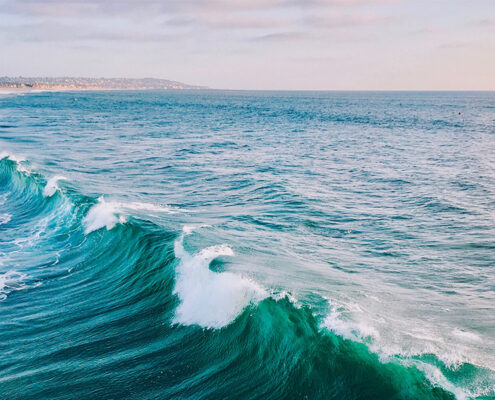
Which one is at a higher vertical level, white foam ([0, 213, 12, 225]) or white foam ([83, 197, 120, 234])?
white foam ([83, 197, 120, 234])

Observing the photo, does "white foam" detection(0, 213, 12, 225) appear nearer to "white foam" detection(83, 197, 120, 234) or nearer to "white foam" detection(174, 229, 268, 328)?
"white foam" detection(83, 197, 120, 234)

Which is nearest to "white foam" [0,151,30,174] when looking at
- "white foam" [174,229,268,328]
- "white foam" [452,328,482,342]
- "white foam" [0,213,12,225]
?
"white foam" [0,213,12,225]

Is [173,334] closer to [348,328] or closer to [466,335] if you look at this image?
[348,328]

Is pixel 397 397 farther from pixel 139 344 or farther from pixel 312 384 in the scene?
pixel 139 344

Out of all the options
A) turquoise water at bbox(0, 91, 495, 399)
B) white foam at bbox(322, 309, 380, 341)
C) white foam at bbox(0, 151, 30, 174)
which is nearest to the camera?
turquoise water at bbox(0, 91, 495, 399)

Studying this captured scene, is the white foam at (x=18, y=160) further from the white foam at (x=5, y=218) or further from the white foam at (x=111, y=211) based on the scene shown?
the white foam at (x=111, y=211)
